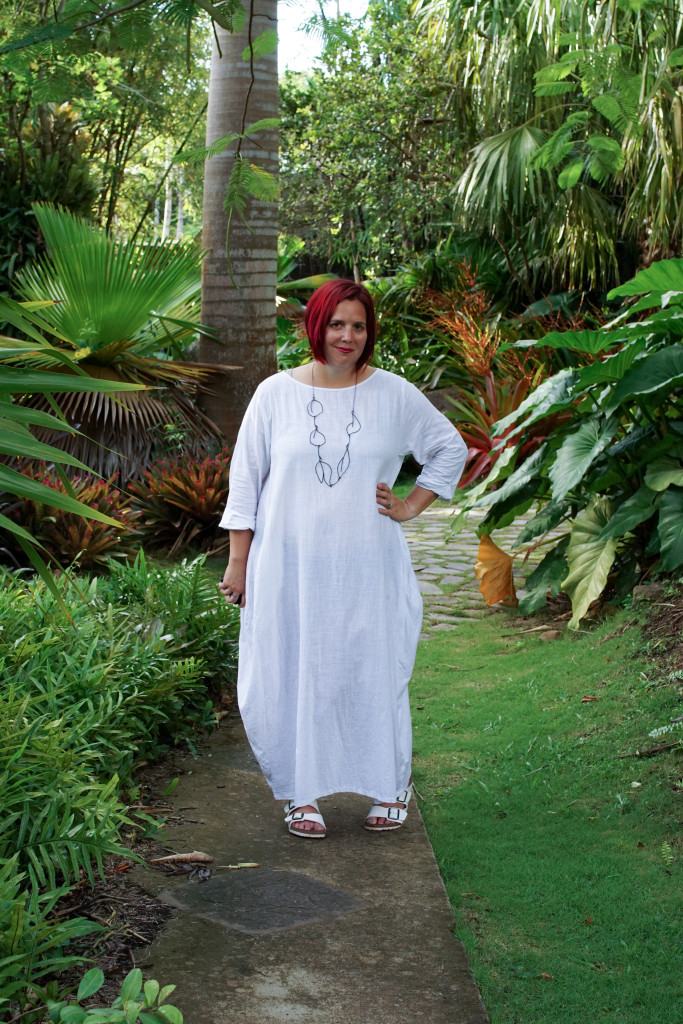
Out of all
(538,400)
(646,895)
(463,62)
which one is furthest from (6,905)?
(463,62)

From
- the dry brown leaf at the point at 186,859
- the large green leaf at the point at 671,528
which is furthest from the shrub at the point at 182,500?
the dry brown leaf at the point at 186,859

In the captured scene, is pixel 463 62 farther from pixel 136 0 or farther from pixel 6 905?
pixel 6 905

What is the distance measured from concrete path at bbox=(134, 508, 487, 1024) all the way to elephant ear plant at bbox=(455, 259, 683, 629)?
6.68ft

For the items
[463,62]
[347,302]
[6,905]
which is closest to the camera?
[6,905]

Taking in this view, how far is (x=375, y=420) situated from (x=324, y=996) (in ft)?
5.91

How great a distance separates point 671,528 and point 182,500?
12.3 feet

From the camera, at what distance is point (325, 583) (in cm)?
347

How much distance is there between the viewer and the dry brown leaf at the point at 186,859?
3.14 m

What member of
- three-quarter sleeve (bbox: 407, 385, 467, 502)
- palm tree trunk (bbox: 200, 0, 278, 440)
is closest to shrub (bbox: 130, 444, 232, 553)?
palm tree trunk (bbox: 200, 0, 278, 440)

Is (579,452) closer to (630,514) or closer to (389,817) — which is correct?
(630,514)

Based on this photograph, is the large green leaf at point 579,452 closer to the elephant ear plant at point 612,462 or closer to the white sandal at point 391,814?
the elephant ear plant at point 612,462

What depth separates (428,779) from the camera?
4070 millimetres

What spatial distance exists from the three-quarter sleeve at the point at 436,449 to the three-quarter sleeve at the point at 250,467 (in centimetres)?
53

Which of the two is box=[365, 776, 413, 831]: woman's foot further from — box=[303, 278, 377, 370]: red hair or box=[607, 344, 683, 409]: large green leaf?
box=[607, 344, 683, 409]: large green leaf
